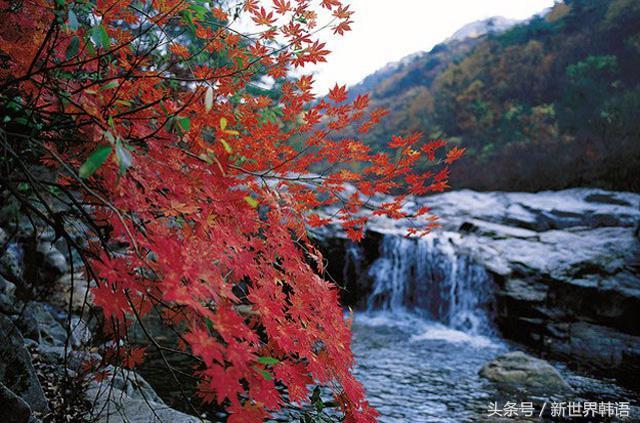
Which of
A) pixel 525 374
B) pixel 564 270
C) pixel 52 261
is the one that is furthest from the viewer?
pixel 564 270

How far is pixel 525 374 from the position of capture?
6035mm

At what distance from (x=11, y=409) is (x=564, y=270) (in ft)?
30.6

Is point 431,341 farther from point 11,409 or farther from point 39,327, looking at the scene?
point 11,409

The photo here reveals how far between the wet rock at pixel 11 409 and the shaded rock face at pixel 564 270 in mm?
7342

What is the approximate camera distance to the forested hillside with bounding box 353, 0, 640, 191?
1449cm

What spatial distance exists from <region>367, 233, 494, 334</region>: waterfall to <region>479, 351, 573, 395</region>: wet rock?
2969 millimetres

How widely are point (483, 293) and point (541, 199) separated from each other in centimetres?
540

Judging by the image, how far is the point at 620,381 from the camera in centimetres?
617

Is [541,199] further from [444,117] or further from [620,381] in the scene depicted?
[444,117]

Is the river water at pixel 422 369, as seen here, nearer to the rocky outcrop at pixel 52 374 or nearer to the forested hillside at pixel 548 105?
the rocky outcrop at pixel 52 374

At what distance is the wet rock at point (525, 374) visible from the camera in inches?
227

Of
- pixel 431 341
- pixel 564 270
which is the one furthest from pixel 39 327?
pixel 564 270

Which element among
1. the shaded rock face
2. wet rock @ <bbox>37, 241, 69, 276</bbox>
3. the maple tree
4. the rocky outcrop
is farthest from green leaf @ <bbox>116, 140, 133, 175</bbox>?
the shaded rock face

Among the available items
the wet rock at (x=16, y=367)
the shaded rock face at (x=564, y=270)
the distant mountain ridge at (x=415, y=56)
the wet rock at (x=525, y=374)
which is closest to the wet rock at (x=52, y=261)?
the wet rock at (x=16, y=367)
